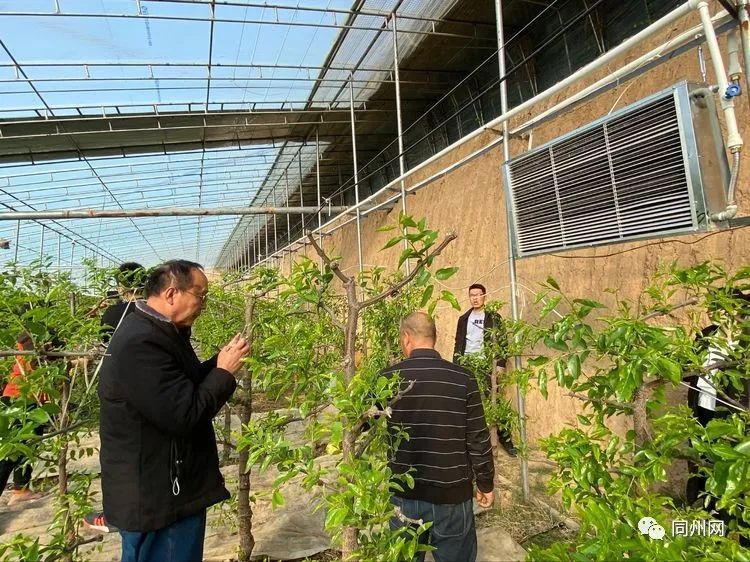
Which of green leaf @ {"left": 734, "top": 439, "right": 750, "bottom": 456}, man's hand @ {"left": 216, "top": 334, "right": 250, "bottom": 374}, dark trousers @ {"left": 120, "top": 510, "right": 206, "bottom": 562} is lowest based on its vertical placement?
dark trousers @ {"left": 120, "top": 510, "right": 206, "bottom": 562}

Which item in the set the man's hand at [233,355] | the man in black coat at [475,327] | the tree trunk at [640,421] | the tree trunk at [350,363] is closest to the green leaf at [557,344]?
the tree trunk at [640,421]

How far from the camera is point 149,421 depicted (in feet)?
4.83

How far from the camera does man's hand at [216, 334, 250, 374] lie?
5.20 ft

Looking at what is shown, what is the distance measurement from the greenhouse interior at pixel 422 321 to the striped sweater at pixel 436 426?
0.01 meters

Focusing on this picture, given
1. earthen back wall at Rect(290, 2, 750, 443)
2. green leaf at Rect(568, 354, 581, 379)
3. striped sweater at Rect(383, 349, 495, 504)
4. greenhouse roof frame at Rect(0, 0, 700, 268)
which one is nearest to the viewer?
green leaf at Rect(568, 354, 581, 379)

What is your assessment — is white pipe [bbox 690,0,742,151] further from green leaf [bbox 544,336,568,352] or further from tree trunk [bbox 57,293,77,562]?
tree trunk [bbox 57,293,77,562]

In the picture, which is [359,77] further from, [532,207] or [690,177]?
[690,177]

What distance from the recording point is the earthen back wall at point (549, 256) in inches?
112

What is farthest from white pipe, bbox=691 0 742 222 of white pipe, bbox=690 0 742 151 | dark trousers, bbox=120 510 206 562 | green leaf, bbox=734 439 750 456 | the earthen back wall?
dark trousers, bbox=120 510 206 562

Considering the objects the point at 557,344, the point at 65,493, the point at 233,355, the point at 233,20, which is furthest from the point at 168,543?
the point at 233,20

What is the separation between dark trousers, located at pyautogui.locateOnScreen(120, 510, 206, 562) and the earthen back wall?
4.41 feet

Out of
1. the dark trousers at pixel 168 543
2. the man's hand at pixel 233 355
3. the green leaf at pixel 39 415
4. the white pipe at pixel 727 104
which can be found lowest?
the dark trousers at pixel 168 543

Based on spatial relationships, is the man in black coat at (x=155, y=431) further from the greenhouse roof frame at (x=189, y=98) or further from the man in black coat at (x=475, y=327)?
the greenhouse roof frame at (x=189, y=98)

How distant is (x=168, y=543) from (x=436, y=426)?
42.1 inches
